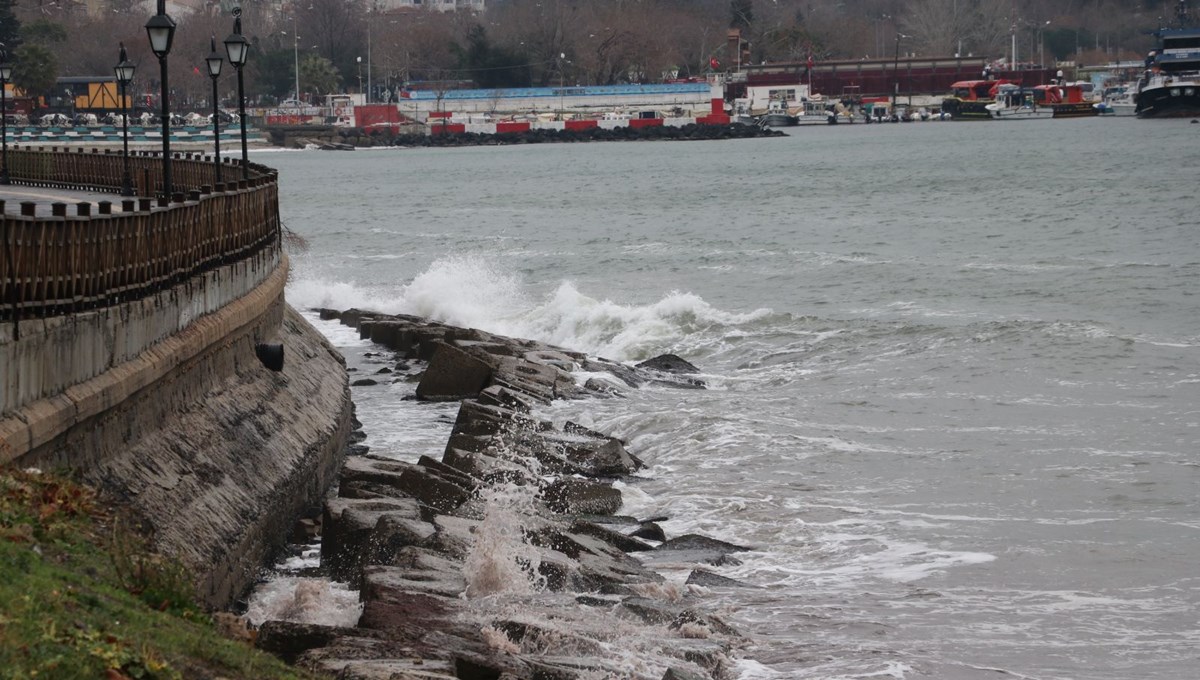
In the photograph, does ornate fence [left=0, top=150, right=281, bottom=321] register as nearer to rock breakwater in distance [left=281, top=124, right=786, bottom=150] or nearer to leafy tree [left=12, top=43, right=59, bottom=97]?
leafy tree [left=12, top=43, right=59, bottom=97]

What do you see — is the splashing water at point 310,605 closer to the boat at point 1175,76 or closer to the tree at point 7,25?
the tree at point 7,25

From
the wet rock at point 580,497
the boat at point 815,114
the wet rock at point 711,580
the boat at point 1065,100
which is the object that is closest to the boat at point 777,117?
the boat at point 815,114

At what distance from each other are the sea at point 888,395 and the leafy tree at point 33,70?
53892 millimetres

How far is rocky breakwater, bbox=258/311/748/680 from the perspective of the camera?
9852 millimetres

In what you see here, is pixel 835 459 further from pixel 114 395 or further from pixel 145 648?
pixel 145 648

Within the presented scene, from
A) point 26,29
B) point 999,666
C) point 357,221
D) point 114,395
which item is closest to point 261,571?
point 114,395

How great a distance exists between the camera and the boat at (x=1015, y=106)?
591ft

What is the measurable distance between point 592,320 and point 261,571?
22124 millimetres

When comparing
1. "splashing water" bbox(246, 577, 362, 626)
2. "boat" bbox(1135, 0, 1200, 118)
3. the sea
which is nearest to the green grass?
"splashing water" bbox(246, 577, 362, 626)

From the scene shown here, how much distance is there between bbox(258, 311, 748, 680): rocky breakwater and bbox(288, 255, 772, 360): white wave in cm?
1330

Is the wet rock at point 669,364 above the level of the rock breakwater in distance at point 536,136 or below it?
below

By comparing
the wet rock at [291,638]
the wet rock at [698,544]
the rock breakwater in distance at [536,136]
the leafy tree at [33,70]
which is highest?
the leafy tree at [33,70]

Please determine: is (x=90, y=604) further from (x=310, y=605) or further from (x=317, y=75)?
(x=317, y=75)

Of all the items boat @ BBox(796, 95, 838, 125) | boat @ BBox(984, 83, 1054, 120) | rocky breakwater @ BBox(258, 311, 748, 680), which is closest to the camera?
rocky breakwater @ BBox(258, 311, 748, 680)
